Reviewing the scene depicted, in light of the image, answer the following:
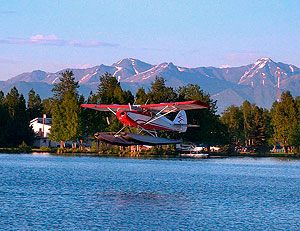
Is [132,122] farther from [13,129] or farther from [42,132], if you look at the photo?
[42,132]

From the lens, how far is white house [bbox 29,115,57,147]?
104m

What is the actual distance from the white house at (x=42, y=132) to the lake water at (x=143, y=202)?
56.7 m

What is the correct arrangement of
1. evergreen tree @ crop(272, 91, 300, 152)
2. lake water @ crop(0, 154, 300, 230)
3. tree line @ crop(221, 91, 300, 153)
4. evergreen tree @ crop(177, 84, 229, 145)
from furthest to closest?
evergreen tree @ crop(272, 91, 300, 152) < tree line @ crop(221, 91, 300, 153) < evergreen tree @ crop(177, 84, 229, 145) < lake water @ crop(0, 154, 300, 230)

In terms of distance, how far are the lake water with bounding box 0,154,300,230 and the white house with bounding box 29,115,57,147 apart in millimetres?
56681

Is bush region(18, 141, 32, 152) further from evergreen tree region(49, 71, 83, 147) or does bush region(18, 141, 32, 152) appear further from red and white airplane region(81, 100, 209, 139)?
red and white airplane region(81, 100, 209, 139)

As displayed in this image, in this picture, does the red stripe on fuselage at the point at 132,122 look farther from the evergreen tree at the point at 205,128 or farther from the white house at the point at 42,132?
the white house at the point at 42,132

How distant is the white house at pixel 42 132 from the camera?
104 meters

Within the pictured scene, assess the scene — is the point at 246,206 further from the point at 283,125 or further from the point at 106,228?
the point at 283,125

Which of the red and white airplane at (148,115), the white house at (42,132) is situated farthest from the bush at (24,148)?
the red and white airplane at (148,115)

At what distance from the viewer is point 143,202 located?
101ft

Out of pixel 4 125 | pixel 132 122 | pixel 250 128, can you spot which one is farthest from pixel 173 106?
pixel 250 128

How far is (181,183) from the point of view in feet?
142

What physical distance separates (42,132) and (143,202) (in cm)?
7826

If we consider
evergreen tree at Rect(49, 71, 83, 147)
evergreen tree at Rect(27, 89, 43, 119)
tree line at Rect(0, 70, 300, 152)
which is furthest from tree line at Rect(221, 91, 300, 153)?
evergreen tree at Rect(27, 89, 43, 119)
